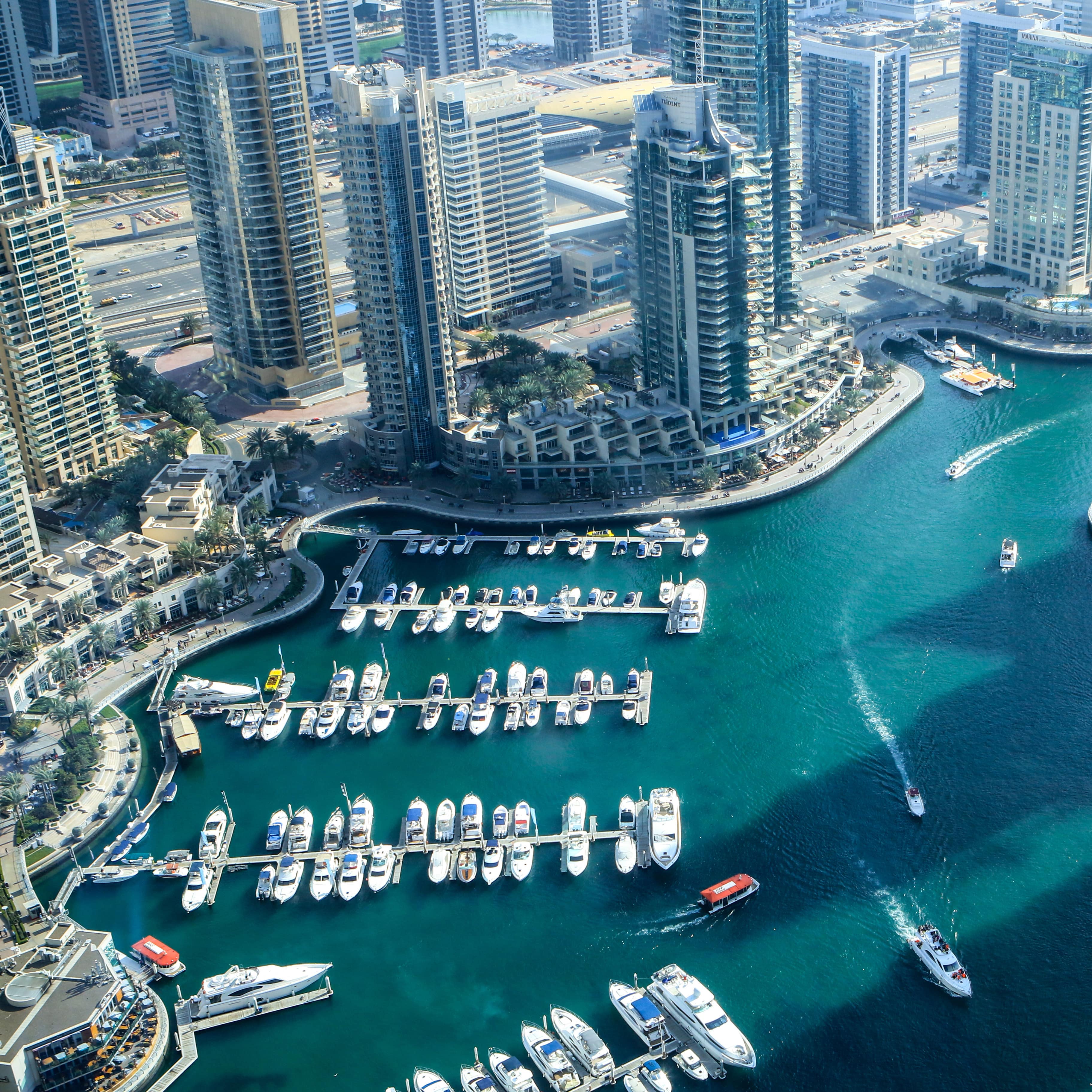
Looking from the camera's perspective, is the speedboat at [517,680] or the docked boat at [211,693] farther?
the docked boat at [211,693]

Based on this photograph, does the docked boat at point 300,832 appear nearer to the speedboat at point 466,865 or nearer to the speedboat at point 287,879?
the speedboat at point 287,879

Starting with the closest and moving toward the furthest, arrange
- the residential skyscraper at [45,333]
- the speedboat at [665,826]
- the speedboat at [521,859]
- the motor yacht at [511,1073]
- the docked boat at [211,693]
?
the motor yacht at [511,1073], the speedboat at [665,826], the speedboat at [521,859], the docked boat at [211,693], the residential skyscraper at [45,333]

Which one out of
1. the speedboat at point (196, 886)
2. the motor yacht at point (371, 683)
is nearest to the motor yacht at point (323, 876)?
the speedboat at point (196, 886)

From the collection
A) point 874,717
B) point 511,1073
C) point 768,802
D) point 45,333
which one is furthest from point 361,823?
point 45,333

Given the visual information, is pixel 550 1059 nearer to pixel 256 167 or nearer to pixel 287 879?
pixel 287 879

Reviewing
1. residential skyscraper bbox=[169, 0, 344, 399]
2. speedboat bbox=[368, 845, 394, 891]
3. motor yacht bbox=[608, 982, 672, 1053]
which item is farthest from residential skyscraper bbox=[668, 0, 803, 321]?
motor yacht bbox=[608, 982, 672, 1053]

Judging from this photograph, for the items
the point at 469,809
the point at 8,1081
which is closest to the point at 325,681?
the point at 469,809
